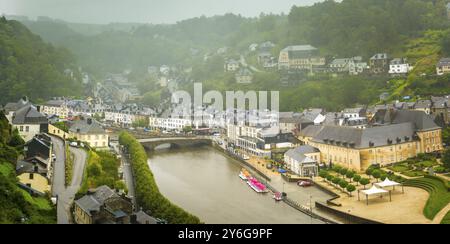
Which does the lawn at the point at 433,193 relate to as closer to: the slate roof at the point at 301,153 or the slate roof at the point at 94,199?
the slate roof at the point at 301,153

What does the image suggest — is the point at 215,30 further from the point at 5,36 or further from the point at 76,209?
the point at 76,209

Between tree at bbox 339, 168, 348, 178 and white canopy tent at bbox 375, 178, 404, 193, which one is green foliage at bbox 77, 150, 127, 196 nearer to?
tree at bbox 339, 168, 348, 178

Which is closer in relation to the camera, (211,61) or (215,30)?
(211,61)

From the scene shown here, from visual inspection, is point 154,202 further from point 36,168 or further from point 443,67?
point 443,67

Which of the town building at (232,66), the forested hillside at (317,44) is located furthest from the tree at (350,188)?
the town building at (232,66)

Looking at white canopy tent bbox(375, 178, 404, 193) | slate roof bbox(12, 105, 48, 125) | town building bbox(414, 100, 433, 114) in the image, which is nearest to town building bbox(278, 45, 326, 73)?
town building bbox(414, 100, 433, 114)

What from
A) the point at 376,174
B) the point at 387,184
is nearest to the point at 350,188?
the point at 387,184

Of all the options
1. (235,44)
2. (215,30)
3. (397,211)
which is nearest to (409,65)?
(397,211)
